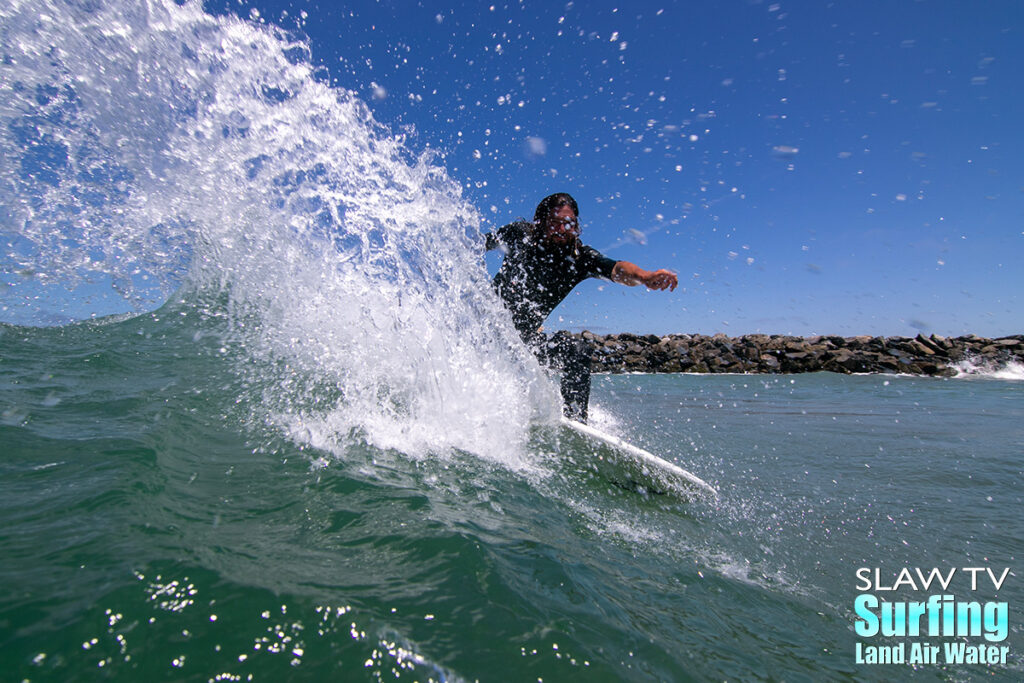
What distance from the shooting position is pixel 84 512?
148cm

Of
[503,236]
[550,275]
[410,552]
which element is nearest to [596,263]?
[550,275]

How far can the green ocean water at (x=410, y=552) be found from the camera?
103 cm

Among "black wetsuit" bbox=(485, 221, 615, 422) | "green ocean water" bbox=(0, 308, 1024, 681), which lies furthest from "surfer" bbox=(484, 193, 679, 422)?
"green ocean water" bbox=(0, 308, 1024, 681)

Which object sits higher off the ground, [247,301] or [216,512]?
[247,301]

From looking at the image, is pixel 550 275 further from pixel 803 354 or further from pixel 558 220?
pixel 803 354

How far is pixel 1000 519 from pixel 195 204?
678 cm

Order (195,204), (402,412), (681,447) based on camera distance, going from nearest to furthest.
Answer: (402,412), (681,447), (195,204)

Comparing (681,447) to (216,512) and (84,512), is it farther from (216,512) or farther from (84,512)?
(84,512)

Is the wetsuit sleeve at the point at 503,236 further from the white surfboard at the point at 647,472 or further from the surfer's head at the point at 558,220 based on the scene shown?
the white surfboard at the point at 647,472

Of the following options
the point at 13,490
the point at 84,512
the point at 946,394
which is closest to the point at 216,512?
the point at 84,512

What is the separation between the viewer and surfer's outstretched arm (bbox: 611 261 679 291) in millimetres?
3758

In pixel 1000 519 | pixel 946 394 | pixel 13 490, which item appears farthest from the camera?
pixel 946 394

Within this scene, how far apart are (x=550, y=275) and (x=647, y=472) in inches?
67.3

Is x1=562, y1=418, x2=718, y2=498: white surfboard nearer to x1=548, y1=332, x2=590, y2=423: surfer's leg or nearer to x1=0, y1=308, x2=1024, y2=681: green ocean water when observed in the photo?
x1=0, y1=308, x2=1024, y2=681: green ocean water
